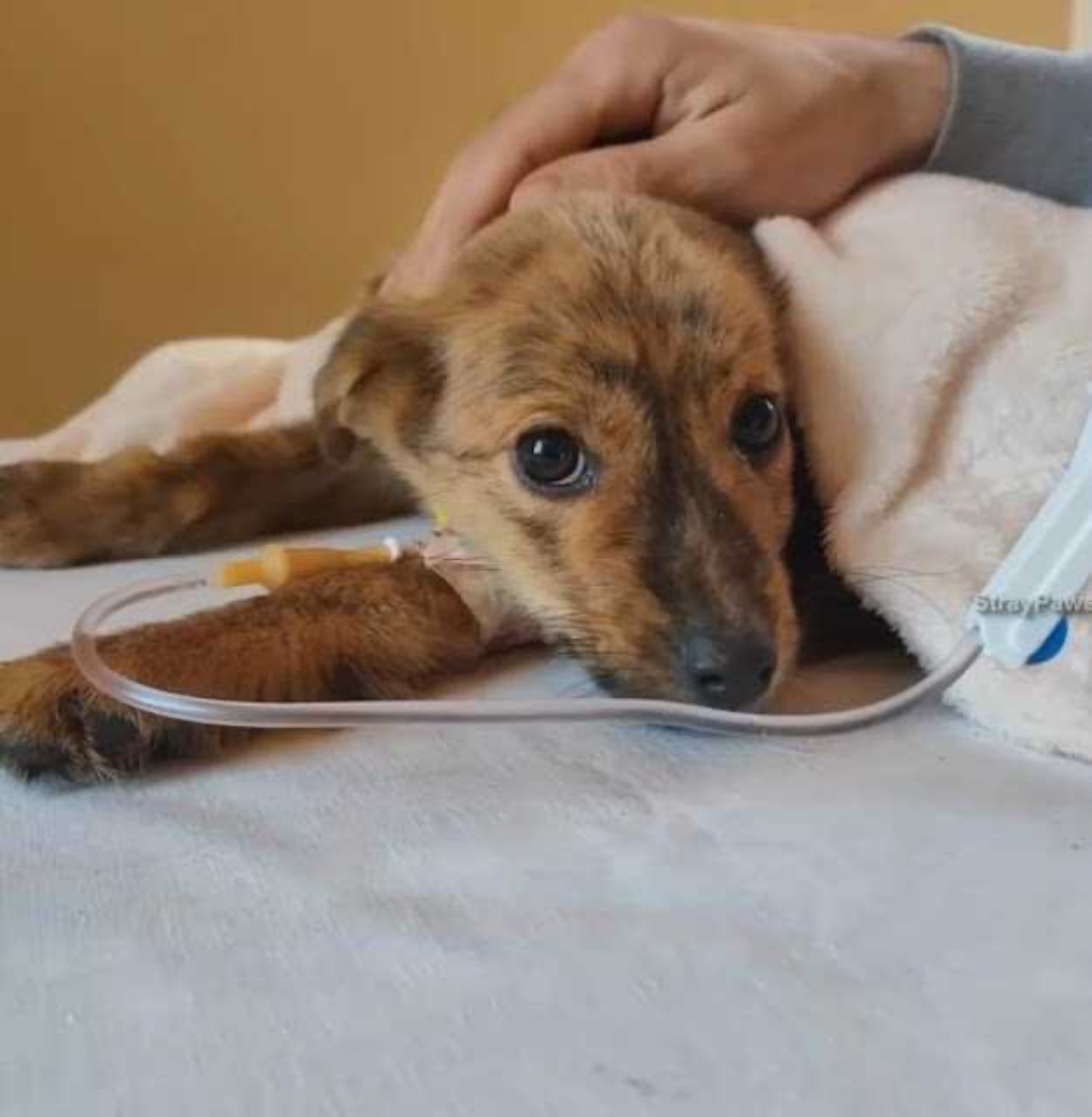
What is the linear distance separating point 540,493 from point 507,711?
0.97 ft

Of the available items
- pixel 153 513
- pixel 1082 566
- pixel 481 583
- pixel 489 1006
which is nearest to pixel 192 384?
pixel 153 513

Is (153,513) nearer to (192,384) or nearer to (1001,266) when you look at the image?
(192,384)

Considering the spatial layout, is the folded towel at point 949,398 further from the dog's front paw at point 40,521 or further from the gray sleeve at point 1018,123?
the dog's front paw at point 40,521

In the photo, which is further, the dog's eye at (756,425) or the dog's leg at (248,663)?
the dog's eye at (756,425)

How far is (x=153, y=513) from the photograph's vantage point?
1.52 m

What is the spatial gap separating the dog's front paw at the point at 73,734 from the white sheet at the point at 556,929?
0.07 feet

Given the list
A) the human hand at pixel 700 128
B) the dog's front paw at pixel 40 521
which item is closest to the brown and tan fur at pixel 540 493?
the human hand at pixel 700 128

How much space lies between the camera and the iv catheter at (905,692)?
914 millimetres

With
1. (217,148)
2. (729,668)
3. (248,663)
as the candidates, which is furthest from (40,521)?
(217,148)

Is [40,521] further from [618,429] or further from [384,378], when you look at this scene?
[618,429]

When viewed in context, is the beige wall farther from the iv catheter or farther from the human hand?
the iv catheter

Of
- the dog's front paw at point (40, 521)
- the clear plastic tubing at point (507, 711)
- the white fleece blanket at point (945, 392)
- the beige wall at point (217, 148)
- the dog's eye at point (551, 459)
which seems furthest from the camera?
the beige wall at point (217, 148)

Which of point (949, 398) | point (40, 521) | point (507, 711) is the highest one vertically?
point (949, 398)

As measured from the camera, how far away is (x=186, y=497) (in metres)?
1.54
